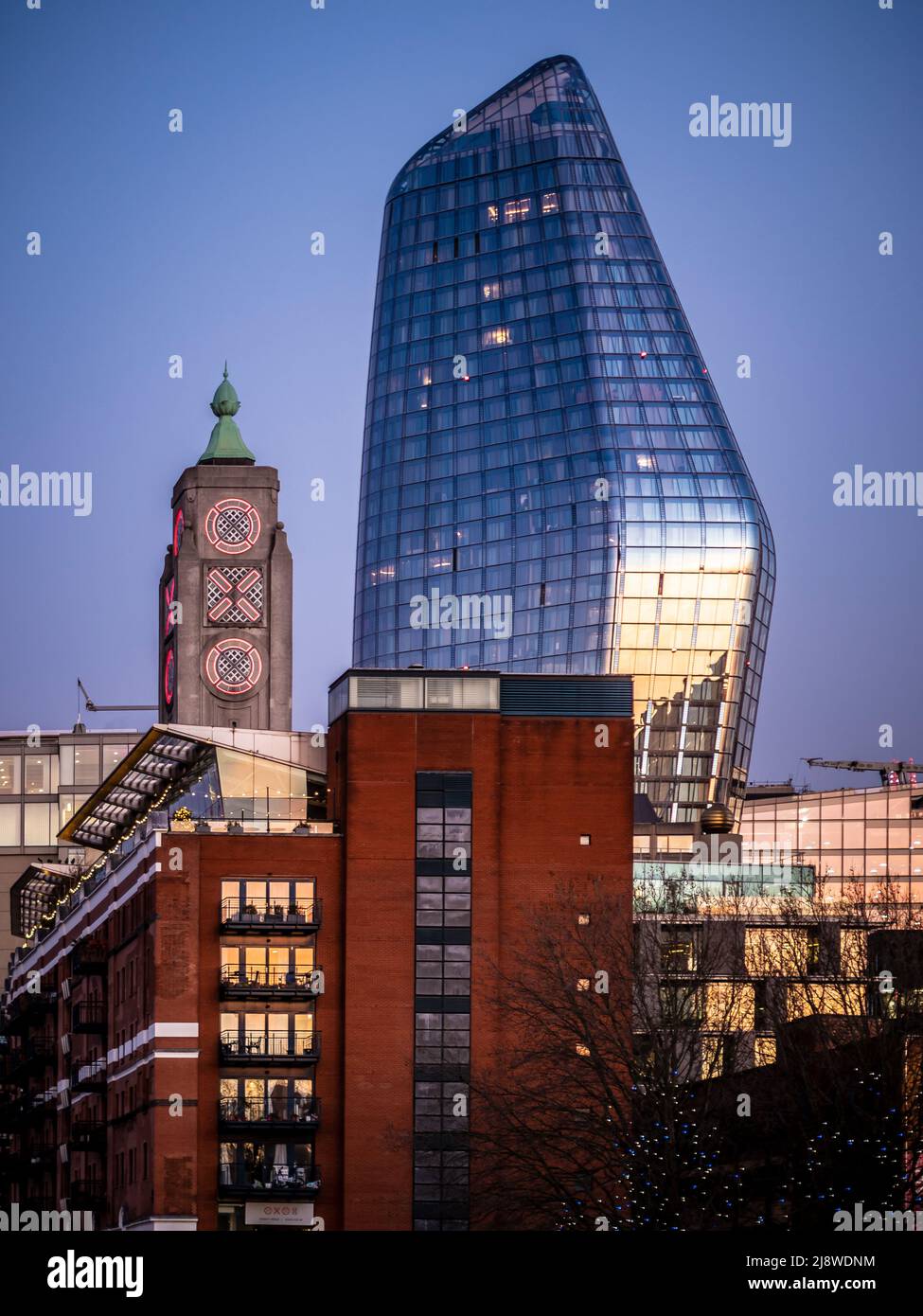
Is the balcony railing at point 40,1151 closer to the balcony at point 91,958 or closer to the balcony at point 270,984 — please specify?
the balcony at point 91,958

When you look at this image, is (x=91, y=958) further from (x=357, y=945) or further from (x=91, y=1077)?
(x=357, y=945)

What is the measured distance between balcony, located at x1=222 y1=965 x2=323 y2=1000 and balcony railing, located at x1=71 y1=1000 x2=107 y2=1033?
54.8 ft

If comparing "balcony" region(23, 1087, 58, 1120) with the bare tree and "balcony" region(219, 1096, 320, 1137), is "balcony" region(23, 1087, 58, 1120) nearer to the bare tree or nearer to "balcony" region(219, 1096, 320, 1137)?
"balcony" region(219, 1096, 320, 1137)

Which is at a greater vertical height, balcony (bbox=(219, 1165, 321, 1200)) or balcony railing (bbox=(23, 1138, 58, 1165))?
balcony railing (bbox=(23, 1138, 58, 1165))

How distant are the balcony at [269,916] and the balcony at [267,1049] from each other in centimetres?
434

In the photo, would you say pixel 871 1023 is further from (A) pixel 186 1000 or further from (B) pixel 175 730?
(B) pixel 175 730

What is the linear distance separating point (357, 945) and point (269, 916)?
3.87m

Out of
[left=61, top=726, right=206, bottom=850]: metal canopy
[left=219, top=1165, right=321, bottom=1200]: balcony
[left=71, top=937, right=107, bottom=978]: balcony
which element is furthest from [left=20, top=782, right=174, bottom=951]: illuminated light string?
[left=219, top=1165, right=321, bottom=1200]: balcony

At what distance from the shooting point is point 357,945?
368 ft

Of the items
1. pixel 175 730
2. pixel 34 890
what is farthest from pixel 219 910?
pixel 34 890

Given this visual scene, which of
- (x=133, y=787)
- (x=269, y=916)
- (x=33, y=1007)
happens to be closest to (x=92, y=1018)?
(x=133, y=787)

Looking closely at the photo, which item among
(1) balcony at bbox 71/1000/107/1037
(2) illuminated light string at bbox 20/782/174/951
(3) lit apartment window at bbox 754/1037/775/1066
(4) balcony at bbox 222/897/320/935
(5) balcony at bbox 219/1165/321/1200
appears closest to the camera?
(5) balcony at bbox 219/1165/321/1200

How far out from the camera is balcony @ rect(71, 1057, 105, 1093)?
413 feet

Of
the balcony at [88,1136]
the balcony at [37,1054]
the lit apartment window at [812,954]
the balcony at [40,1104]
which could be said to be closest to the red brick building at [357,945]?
the balcony at [88,1136]
